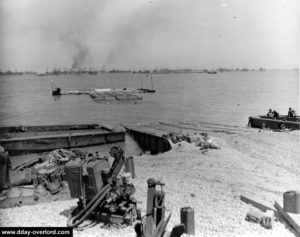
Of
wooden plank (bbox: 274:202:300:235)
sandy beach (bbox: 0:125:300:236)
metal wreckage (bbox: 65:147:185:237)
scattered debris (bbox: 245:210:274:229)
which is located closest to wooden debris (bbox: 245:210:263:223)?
scattered debris (bbox: 245:210:274:229)

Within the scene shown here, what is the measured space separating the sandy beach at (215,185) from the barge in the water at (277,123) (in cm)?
728

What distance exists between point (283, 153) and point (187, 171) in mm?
5045

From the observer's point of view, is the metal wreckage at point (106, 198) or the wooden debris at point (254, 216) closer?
the metal wreckage at point (106, 198)

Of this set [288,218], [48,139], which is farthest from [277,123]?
[288,218]

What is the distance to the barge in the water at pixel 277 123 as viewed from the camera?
23.6 m

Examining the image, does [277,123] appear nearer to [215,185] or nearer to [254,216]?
[215,185]

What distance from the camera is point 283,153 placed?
14.3 m

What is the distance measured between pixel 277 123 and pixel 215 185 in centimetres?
1677

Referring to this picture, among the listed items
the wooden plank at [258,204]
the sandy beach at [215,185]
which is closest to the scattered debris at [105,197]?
the sandy beach at [215,185]

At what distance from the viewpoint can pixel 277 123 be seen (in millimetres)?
24906

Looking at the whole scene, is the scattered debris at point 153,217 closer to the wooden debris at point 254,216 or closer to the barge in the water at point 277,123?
the wooden debris at point 254,216

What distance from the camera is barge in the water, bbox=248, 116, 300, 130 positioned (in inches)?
929

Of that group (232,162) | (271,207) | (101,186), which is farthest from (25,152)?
(271,207)

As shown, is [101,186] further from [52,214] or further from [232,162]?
[232,162]
